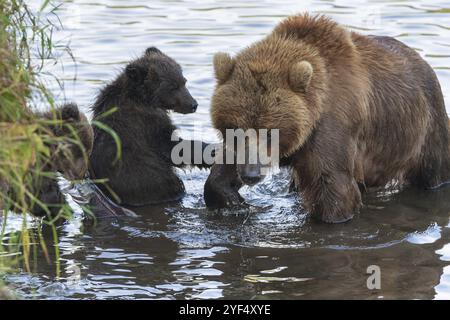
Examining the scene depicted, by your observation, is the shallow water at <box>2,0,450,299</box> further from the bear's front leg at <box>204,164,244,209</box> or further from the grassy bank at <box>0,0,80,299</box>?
the grassy bank at <box>0,0,80,299</box>

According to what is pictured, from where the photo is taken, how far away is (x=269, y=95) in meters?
7.87

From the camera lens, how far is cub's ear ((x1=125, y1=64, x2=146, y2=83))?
9461 mm

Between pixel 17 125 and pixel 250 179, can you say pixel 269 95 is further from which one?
pixel 17 125

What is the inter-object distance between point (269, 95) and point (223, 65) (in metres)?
0.52

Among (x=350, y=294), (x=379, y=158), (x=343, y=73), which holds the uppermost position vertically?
(x=343, y=73)

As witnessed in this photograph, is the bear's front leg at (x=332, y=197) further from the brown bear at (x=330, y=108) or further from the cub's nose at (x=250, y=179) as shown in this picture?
the cub's nose at (x=250, y=179)

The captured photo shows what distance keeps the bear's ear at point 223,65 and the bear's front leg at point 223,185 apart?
899 millimetres

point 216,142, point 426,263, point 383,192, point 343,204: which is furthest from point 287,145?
point 216,142

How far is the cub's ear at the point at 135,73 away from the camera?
9.46 metres

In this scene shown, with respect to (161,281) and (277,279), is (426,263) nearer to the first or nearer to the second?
(277,279)
